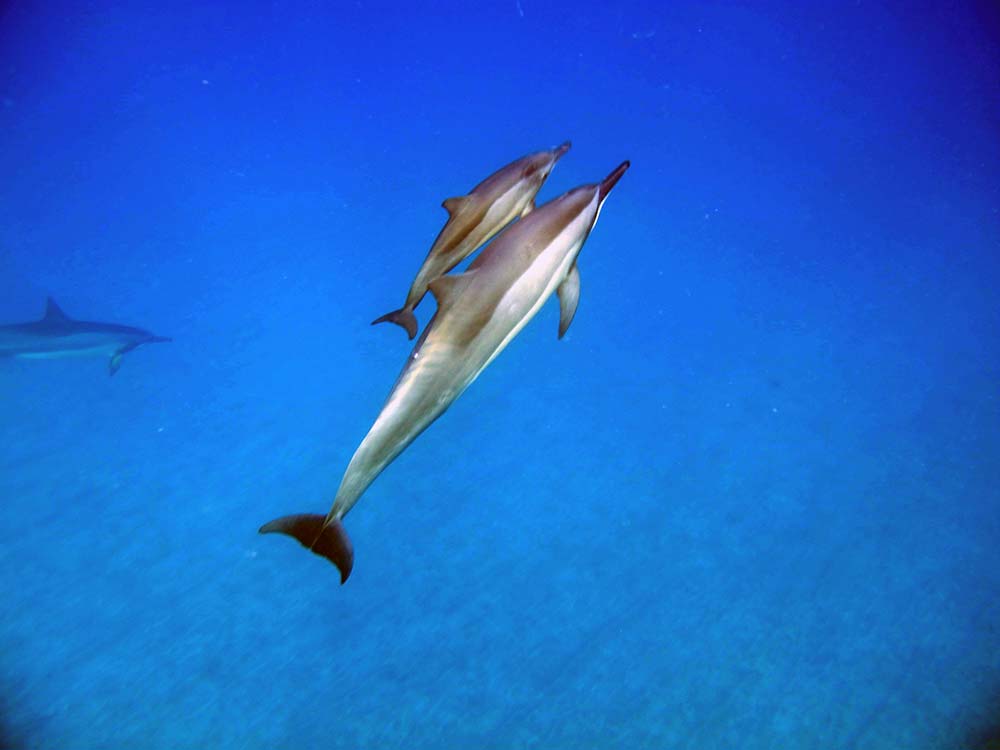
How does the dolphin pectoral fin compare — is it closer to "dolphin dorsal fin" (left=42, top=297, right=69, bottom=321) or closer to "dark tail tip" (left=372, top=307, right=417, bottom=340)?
"dark tail tip" (left=372, top=307, right=417, bottom=340)

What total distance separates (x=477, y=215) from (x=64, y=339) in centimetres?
789

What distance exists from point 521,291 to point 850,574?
5.99m

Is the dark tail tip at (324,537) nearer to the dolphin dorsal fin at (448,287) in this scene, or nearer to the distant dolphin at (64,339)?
the dolphin dorsal fin at (448,287)

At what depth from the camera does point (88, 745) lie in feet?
13.4

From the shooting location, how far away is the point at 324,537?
5.85 feet

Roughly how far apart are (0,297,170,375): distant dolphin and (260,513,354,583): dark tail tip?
25.0ft

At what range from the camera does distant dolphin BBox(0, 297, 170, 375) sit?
24.0 feet

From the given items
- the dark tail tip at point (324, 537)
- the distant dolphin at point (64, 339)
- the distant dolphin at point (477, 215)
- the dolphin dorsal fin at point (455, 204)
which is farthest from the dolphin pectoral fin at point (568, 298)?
the distant dolphin at point (64, 339)

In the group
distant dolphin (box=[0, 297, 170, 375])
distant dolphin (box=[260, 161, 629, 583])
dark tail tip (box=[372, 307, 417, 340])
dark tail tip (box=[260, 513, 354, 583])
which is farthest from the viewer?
distant dolphin (box=[0, 297, 170, 375])

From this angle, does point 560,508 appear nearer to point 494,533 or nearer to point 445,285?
point 494,533

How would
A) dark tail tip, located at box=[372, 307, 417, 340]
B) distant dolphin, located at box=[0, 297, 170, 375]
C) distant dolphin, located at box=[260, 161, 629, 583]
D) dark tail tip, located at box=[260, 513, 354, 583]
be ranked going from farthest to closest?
distant dolphin, located at box=[0, 297, 170, 375], dark tail tip, located at box=[372, 307, 417, 340], dark tail tip, located at box=[260, 513, 354, 583], distant dolphin, located at box=[260, 161, 629, 583]

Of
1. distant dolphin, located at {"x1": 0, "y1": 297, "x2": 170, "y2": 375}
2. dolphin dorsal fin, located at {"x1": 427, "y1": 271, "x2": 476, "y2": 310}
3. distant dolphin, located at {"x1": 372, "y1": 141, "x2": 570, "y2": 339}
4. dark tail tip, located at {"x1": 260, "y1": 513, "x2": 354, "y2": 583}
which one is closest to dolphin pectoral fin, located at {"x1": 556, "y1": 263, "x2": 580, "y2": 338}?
distant dolphin, located at {"x1": 372, "y1": 141, "x2": 570, "y2": 339}

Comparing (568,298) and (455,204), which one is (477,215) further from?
(568,298)

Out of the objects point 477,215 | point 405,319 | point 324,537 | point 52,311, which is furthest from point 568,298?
point 52,311
